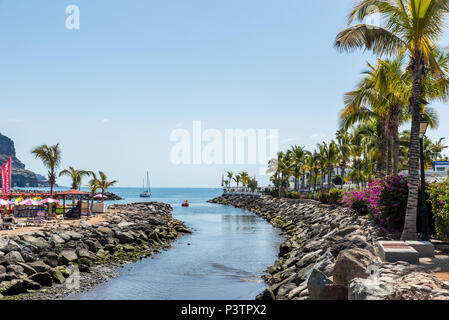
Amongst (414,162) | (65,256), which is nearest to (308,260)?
(414,162)

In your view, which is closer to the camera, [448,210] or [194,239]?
[448,210]

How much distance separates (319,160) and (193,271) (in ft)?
151

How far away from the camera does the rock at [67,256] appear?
18312 millimetres

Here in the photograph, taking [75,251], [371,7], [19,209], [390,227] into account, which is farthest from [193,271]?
[19,209]

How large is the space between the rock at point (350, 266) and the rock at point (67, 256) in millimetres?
13653

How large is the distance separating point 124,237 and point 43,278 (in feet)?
34.7

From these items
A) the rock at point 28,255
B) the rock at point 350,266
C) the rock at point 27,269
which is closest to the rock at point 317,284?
the rock at point 350,266

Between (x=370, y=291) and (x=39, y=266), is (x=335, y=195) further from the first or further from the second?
(x=370, y=291)

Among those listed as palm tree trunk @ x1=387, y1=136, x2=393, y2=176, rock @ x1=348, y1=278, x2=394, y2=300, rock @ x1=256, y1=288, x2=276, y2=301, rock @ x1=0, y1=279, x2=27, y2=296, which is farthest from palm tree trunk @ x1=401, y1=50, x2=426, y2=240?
rock @ x1=0, y1=279, x2=27, y2=296

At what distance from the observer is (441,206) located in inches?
508

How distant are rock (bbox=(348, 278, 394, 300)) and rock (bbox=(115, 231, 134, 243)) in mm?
20026

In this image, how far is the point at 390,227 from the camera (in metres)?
15.7
